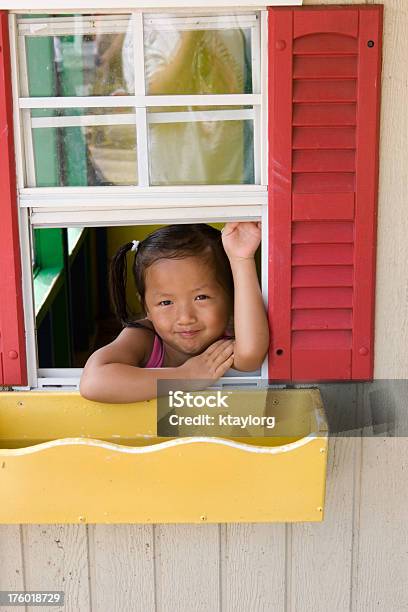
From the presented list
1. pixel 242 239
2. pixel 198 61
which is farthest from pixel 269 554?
pixel 198 61

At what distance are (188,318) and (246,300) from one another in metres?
0.20

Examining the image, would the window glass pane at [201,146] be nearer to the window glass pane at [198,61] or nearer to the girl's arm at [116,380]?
the window glass pane at [198,61]

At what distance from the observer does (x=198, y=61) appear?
6.19ft

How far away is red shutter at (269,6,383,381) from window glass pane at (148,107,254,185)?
8cm

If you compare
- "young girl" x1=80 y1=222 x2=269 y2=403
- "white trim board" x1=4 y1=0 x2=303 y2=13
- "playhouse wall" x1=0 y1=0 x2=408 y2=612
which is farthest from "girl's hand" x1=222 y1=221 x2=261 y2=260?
"white trim board" x1=4 y1=0 x2=303 y2=13


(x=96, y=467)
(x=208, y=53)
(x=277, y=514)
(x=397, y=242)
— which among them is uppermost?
(x=208, y=53)

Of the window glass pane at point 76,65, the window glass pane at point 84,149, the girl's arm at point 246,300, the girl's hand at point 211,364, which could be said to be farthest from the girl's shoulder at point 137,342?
the window glass pane at point 76,65

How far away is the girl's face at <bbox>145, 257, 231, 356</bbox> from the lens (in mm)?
2113

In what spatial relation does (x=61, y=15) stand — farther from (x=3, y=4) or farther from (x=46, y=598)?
(x=46, y=598)

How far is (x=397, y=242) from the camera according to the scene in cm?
195

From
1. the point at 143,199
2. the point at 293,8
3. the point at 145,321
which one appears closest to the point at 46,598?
the point at 145,321

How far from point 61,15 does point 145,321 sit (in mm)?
786

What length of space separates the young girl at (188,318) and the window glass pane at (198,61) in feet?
1.08

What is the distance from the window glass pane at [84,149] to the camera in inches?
75.2
